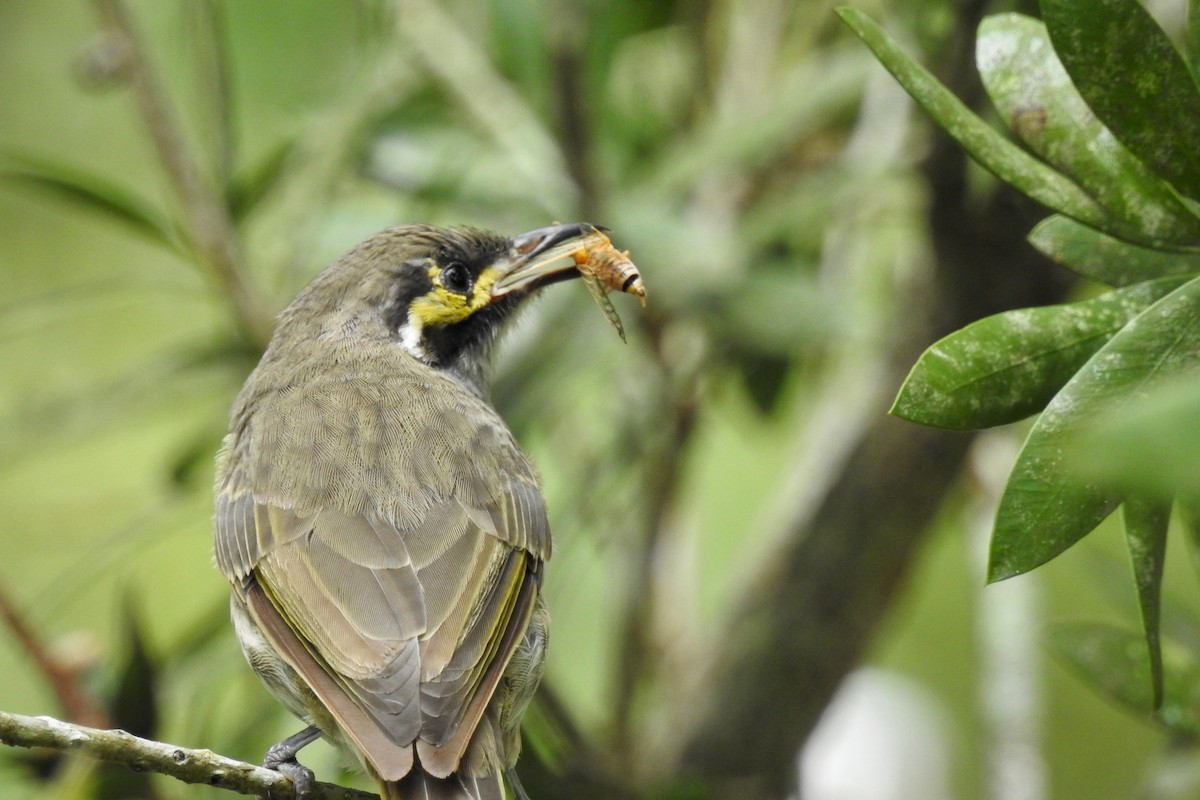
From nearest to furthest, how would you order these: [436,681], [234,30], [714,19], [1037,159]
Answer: [1037,159], [436,681], [234,30], [714,19]

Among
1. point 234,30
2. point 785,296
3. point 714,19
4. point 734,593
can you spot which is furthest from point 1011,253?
point 234,30

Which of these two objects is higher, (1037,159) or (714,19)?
(714,19)

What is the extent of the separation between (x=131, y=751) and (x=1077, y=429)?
1355 millimetres

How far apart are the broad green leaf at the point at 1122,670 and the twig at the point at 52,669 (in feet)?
7.06

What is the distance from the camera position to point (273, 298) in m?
4.54

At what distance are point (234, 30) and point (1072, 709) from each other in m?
4.51

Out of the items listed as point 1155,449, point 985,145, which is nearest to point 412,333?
point 985,145

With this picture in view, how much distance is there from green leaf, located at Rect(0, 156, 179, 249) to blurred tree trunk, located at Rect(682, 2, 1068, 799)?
2.07m

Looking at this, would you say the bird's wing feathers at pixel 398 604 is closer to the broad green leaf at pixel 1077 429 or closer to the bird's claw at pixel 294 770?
the bird's claw at pixel 294 770

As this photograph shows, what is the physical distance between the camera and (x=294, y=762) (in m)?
2.69

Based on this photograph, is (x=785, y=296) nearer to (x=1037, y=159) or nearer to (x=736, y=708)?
(x=736, y=708)

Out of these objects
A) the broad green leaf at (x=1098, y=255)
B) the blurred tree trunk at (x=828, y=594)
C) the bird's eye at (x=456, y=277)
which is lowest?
the blurred tree trunk at (x=828, y=594)

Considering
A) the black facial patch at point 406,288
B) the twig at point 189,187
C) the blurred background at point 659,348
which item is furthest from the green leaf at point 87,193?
the black facial patch at point 406,288

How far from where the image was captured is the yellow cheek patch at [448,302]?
3.63 meters
